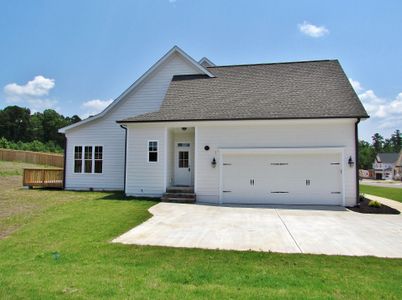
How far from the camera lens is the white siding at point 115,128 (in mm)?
16766

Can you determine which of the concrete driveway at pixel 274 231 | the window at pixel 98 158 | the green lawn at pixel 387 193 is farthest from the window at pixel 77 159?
the green lawn at pixel 387 193

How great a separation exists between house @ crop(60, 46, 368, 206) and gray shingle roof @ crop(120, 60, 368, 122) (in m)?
0.05

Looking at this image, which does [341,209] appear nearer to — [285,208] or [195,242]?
[285,208]

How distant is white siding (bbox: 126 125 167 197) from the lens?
45.8 ft

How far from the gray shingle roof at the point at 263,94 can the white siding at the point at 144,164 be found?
2.30 feet

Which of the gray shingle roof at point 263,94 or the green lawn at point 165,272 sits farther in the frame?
the gray shingle roof at point 263,94

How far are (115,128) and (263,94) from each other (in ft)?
28.2

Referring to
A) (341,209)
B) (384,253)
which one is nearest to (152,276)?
(384,253)

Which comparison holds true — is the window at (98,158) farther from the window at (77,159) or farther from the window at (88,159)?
the window at (77,159)

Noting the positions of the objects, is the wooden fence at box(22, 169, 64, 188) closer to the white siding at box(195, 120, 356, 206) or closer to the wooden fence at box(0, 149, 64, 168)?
the white siding at box(195, 120, 356, 206)

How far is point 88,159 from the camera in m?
17.0

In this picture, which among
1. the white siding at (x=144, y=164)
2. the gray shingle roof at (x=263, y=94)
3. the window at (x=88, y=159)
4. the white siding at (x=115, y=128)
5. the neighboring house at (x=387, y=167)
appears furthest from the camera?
the neighboring house at (x=387, y=167)

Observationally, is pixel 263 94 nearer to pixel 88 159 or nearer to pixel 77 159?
pixel 88 159

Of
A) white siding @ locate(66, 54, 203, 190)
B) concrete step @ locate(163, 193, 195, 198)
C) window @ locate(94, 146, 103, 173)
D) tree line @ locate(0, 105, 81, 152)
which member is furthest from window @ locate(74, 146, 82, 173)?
tree line @ locate(0, 105, 81, 152)
